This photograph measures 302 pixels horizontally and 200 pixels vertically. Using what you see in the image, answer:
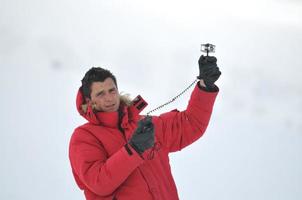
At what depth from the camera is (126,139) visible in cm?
199

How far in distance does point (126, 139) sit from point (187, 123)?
12.9 inches

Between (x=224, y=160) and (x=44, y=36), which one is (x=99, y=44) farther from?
(x=224, y=160)

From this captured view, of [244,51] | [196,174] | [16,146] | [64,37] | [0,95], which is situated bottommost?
[196,174]

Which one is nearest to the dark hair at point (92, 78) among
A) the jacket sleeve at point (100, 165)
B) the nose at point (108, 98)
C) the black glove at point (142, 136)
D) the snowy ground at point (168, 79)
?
the nose at point (108, 98)

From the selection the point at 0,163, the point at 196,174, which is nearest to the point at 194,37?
the point at 196,174

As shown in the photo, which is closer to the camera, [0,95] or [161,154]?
[161,154]

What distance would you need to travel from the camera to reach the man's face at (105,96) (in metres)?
2.04

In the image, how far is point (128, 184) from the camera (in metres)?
1.89

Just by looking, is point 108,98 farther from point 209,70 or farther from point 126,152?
point 209,70

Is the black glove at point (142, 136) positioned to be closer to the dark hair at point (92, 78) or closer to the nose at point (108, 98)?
Answer: the nose at point (108, 98)

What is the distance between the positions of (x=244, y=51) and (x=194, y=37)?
2.96 ft

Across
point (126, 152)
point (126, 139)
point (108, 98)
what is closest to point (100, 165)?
point (126, 152)

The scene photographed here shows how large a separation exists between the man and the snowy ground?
2.39 meters

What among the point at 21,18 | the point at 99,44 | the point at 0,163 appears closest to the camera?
the point at 0,163
